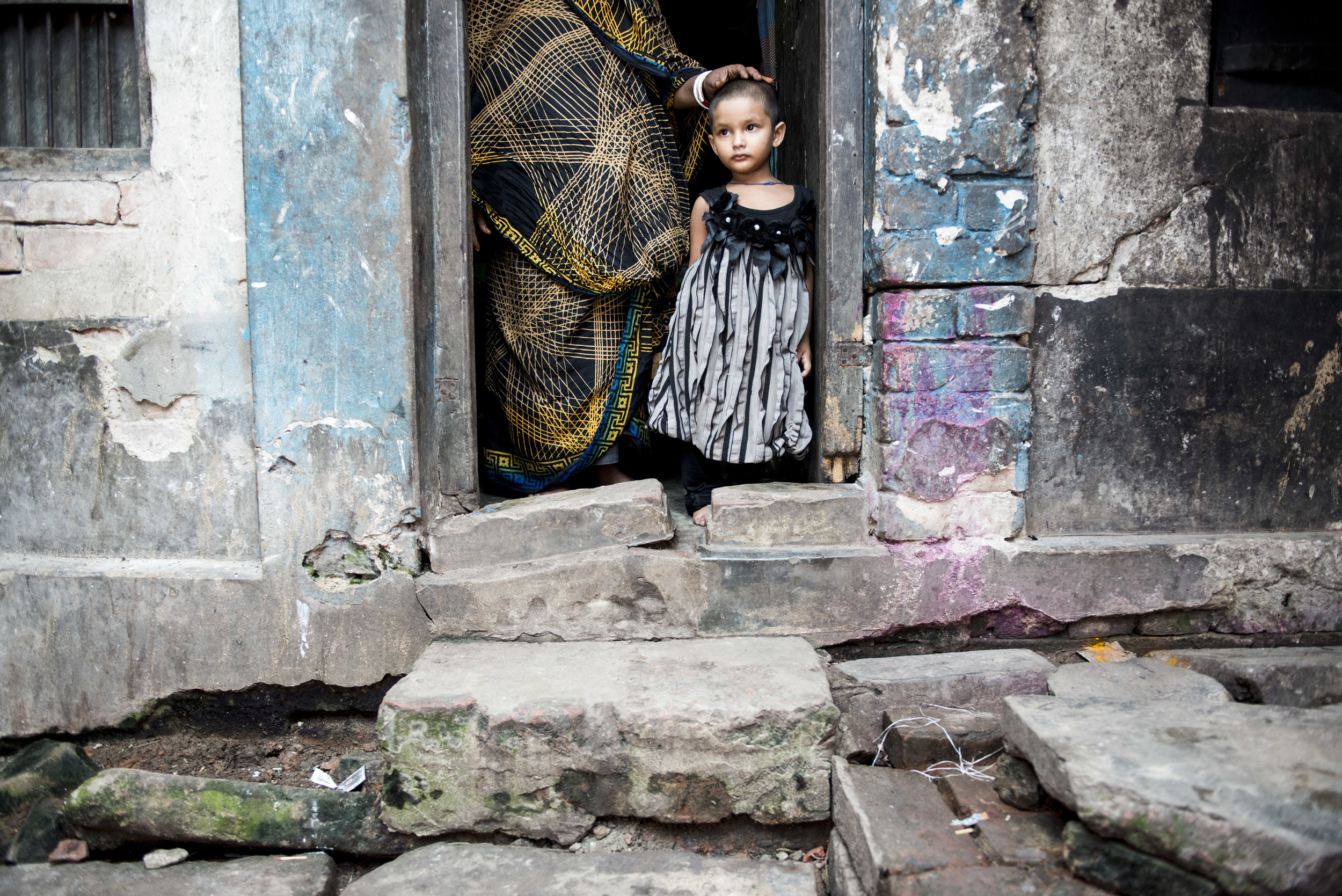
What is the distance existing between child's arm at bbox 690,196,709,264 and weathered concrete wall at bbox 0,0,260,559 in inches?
53.5

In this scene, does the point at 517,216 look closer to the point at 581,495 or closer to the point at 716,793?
the point at 581,495

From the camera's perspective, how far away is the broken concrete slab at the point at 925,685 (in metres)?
2.17

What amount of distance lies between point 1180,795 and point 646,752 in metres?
1.07

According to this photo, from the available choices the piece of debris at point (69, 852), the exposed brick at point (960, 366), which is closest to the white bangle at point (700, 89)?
the exposed brick at point (960, 366)

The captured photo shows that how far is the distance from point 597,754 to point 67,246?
203cm

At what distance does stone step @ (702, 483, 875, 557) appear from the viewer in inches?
95.8

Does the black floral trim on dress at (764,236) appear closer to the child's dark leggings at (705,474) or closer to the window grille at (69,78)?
the child's dark leggings at (705,474)

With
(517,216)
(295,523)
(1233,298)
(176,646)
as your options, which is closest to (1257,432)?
(1233,298)

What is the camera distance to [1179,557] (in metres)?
2.46

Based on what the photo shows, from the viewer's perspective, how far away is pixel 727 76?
2689mm

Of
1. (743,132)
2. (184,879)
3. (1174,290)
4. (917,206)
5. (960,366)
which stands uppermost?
(743,132)

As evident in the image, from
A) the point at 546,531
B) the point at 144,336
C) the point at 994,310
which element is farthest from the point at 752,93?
the point at 144,336

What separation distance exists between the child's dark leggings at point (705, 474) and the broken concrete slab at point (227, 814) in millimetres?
1333

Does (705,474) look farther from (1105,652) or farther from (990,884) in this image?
(990,884)
